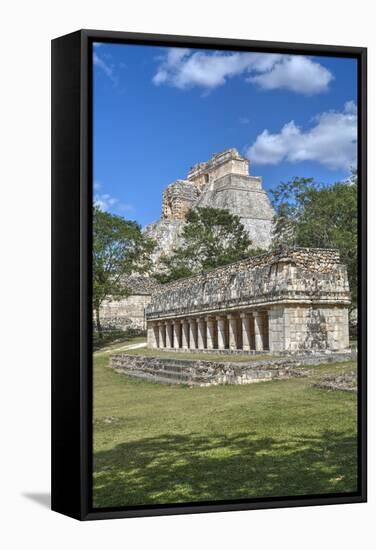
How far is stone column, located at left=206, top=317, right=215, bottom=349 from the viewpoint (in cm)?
1225

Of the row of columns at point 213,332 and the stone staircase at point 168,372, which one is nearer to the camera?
the stone staircase at point 168,372

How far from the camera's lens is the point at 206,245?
38.9 feet

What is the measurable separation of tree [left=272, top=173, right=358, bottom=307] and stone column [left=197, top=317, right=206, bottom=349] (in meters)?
1.64

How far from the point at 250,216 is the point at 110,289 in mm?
2245

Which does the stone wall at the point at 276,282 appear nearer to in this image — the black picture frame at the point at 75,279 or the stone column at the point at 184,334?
the stone column at the point at 184,334

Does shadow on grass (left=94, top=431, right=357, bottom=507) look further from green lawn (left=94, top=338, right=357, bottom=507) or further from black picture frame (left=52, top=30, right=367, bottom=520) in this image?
black picture frame (left=52, top=30, right=367, bottom=520)

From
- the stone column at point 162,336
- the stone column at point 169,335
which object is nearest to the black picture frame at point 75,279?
the stone column at point 162,336

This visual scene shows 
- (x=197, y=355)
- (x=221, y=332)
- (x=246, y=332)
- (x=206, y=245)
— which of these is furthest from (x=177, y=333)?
(x=206, y=245)

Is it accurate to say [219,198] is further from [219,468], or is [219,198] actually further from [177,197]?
[219,468]

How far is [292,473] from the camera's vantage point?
11125mm

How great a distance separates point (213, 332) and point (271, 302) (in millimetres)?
979

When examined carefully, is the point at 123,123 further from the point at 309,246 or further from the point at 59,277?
the point at 309,246

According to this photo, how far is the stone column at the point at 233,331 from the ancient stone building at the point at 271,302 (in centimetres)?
1

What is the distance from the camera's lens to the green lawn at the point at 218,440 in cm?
1052
